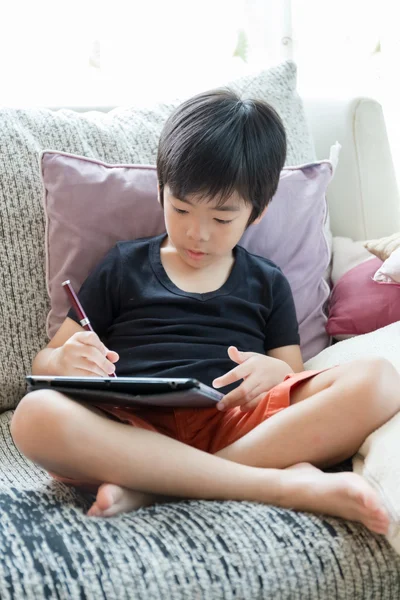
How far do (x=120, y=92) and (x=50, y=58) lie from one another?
0.61ft

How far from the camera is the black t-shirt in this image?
1.21 meters

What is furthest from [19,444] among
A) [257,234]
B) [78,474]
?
[257,234]

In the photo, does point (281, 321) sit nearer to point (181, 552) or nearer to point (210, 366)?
point (210, 366)

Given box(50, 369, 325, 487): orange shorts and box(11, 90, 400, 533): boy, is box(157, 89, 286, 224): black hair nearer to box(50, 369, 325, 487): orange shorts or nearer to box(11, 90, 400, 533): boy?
box(11, 90, 400, 533): boy

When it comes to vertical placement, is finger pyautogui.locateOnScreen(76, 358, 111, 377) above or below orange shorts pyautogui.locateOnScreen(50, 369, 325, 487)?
above

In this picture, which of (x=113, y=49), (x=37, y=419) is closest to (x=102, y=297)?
(x=37, y=419)

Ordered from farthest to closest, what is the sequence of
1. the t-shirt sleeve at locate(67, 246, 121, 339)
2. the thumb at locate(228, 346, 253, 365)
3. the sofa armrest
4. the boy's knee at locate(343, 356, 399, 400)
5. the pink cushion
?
the sofa armrest, the pink cushion, the t-shirt sleeve at locate(67, 246, 121, 339), the thumb at locate(228, 346, 253, 365), the boy's knee at locate(343, 356, 399, 400)

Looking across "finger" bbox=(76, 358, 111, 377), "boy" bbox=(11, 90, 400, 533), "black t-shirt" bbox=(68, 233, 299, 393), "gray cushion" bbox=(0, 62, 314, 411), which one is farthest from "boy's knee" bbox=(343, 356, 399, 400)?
"gray cushion" bbox=(0, 62, 314, 411)

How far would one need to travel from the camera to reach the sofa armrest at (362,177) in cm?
168

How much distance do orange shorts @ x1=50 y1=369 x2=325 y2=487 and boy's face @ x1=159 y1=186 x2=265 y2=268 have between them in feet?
0.78

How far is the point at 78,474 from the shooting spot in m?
0.98

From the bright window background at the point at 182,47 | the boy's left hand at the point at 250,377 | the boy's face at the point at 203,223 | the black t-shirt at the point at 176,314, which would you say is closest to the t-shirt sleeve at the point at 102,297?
the black t-shirt at the point at 176,314

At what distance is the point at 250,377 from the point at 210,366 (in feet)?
0.28

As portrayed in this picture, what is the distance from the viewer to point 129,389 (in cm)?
91
